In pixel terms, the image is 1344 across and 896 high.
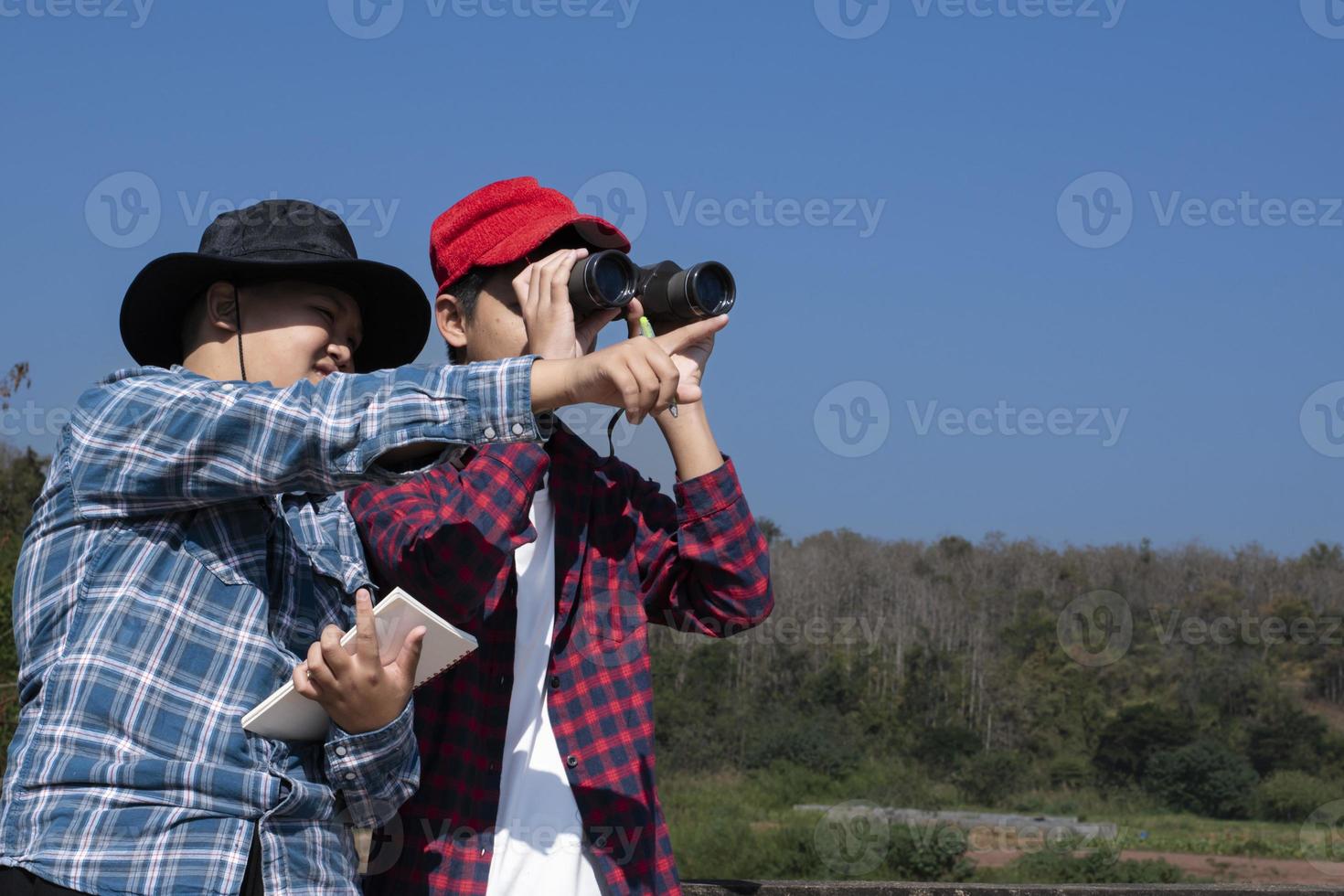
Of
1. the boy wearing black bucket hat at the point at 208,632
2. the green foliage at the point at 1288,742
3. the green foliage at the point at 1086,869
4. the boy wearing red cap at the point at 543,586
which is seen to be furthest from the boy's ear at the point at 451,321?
the green foliage at the point at 1288,742

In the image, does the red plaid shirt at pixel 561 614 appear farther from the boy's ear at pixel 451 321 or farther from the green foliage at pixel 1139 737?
the green foliage at pixel 1139 737

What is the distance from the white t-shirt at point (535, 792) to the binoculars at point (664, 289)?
0.43m

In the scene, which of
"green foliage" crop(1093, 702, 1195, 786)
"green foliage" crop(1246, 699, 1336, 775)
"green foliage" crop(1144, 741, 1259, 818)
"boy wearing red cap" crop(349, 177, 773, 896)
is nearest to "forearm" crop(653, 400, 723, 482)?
"boy wearing red cap" crop(349, 177, 773, 896)

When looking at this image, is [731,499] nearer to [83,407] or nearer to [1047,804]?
[83,407]

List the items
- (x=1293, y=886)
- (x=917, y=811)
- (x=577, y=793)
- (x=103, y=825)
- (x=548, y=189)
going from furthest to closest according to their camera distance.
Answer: (x=917, y=811), (x=1293, y=886), (x=548, y=189), (x=577, y=793), (x=103, y=825)

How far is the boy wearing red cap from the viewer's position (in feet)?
5.76

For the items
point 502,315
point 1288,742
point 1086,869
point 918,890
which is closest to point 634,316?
point 502,315

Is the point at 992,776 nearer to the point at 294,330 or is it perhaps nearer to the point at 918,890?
the point at 918,890

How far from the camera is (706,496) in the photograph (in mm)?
2061

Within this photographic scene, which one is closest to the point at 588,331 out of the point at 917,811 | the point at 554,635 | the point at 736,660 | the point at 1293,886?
the point at 554,635

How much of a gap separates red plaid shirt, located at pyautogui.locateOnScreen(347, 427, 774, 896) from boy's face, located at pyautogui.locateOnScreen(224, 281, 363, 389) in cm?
21

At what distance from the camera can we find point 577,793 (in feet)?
5.95

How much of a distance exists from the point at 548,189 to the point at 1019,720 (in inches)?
1107

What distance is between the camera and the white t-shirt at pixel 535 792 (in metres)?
1.76
